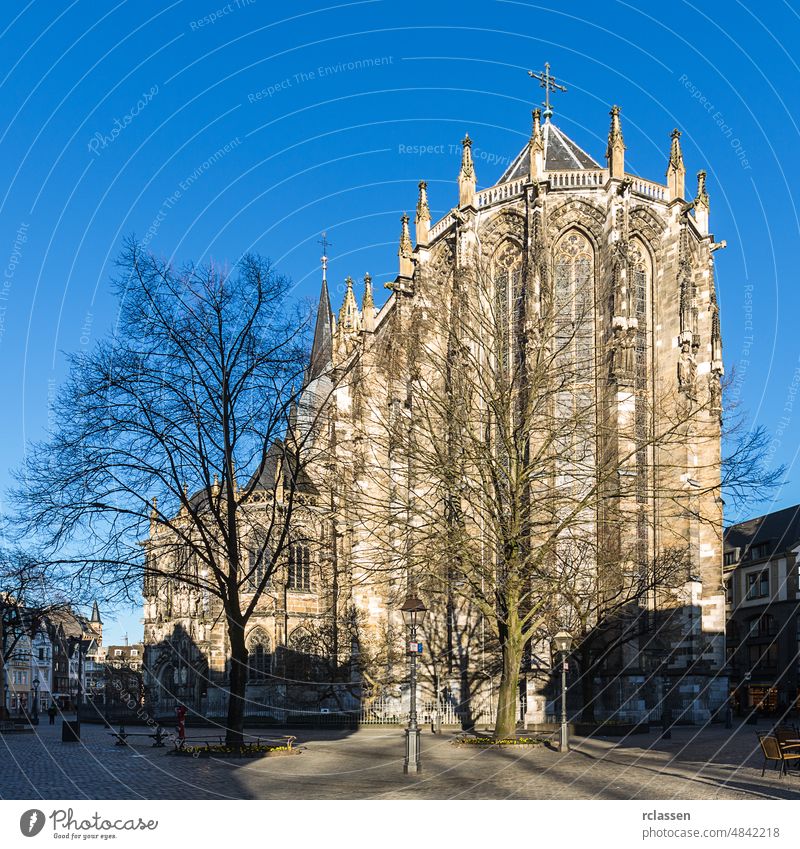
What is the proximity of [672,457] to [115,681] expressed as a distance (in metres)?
60.1

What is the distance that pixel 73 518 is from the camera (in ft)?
71.7

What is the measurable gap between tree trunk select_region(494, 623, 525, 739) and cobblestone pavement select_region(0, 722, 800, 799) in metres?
1.00

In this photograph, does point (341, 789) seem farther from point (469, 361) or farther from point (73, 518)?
point (469, 361)

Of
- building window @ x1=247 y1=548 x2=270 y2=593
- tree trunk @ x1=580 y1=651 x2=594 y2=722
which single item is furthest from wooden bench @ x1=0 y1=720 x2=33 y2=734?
tree trunk @ x1=580 y1=651 x2=594 y2=722

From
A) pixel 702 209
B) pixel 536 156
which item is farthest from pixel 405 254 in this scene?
pixel 702 209

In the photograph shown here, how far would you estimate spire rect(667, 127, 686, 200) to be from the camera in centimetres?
4247

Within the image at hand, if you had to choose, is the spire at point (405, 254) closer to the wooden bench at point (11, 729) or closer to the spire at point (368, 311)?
the spire at point (368, 311)

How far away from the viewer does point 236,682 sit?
23625 mm

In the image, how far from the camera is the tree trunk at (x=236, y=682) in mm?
23283

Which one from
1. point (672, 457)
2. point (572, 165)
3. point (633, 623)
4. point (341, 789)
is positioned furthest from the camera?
point (572, 165)

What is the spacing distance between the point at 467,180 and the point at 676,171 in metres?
8.90

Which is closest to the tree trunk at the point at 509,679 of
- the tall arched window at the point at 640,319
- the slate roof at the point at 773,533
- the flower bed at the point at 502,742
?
the flower bed at the point at 502,742
